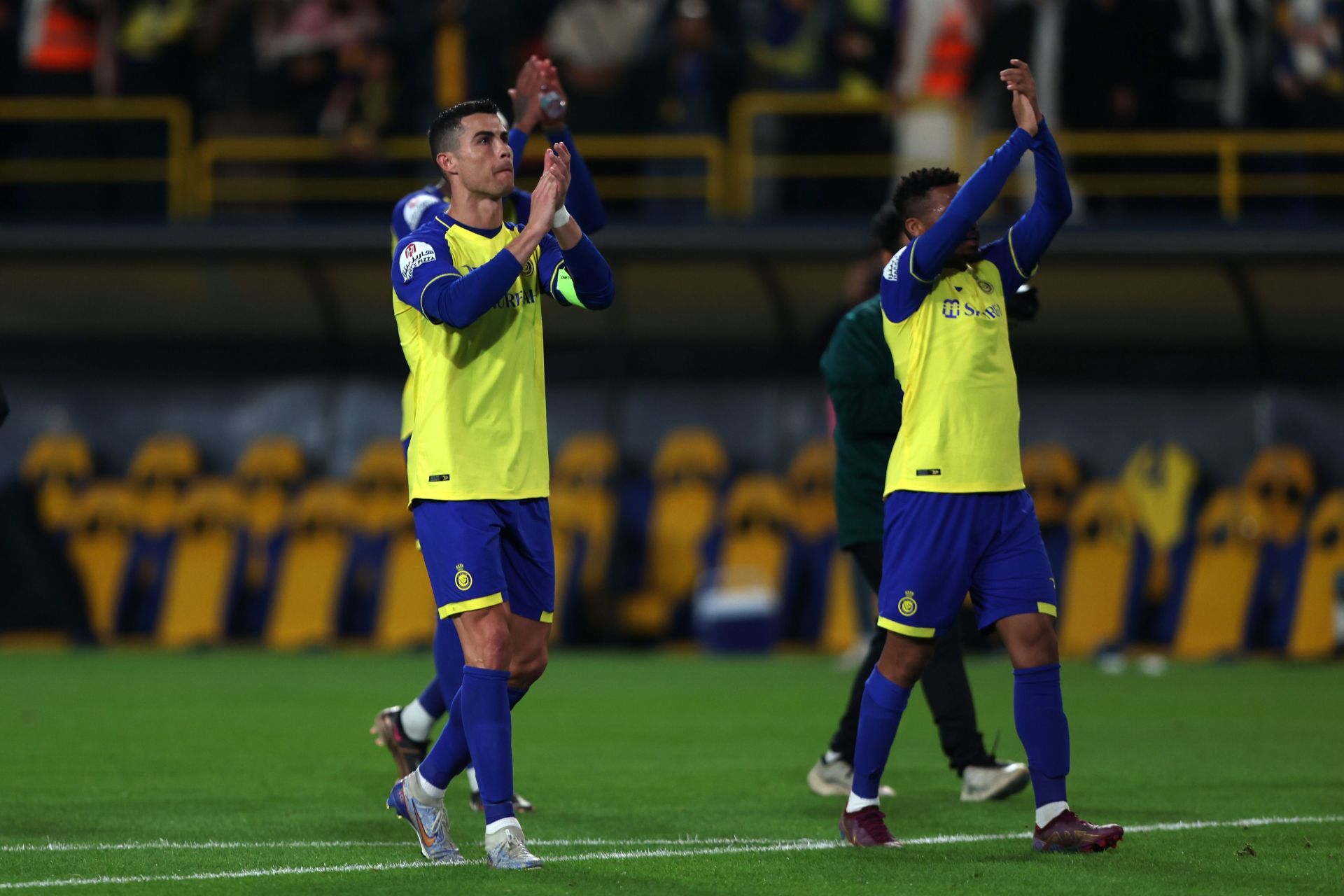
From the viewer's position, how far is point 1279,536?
15273mm

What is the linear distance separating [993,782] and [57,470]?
11.3 metres

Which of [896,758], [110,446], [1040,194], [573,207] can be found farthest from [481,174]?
[110,446]

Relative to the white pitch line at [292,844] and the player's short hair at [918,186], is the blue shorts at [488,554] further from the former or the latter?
the player's short hair at [918,186]

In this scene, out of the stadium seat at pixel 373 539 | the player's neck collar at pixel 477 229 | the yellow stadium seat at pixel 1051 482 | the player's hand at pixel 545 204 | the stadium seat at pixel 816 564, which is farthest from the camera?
the stadium seat at pixel 373 539

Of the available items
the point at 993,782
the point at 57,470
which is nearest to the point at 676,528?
the point at 57,470

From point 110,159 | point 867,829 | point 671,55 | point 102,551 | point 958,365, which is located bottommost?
point 102,551

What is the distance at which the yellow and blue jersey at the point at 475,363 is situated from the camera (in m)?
6.03

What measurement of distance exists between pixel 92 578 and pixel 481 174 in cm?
1136

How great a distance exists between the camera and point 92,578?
1658 centimetres

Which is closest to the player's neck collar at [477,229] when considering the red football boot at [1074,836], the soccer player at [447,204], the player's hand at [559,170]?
the player's hand at [559,170]

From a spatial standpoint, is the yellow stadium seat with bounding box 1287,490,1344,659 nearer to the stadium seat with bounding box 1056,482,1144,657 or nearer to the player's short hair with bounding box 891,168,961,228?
the stadium seat with bounding box 1056,482,1144,657

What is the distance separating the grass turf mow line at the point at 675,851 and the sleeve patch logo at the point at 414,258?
1.78m

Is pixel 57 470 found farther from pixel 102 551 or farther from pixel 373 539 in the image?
pixel 373 539

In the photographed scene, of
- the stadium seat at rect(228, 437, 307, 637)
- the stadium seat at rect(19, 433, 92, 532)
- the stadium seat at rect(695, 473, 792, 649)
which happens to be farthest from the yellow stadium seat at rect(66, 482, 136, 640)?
the stadium seat at rect(695, 473, 792, 649)
